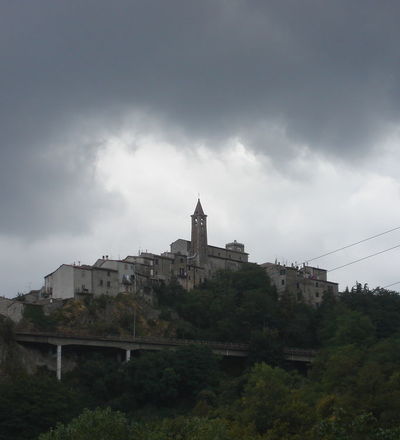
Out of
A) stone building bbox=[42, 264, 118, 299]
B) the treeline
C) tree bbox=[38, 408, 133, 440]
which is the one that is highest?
stone building bbox=[42, 264, 118, 299]

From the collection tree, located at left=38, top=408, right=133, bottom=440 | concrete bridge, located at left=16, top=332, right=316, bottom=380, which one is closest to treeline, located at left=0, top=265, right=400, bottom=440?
tree, located at left=38, top=408, right=133, bottom=440

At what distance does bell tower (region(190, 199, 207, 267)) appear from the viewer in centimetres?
13188

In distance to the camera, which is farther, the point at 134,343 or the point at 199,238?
the point at 199,238

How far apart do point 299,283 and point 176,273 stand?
18.4 metres

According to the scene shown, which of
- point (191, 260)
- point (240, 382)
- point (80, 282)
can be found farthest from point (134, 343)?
point (191, 260)

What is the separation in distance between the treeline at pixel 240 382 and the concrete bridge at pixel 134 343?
1.59 metres

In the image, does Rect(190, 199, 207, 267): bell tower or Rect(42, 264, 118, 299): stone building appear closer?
Rect(42, 264, 118, 299): stone building

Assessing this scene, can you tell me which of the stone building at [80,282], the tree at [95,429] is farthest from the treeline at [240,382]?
the stone building at [80,282]

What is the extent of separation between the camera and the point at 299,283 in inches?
5246

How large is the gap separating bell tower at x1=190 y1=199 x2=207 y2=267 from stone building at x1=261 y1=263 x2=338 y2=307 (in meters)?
9.00

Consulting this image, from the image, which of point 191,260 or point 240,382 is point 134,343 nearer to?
point 240,382

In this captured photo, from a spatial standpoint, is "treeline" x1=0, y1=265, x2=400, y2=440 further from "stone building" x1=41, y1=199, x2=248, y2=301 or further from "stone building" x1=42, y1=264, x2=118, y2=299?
"stone building" x1=42, y1=264, x2=118, y2=299

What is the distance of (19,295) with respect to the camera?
119125 millimetres

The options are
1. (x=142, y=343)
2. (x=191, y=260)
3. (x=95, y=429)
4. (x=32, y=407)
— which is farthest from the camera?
(x=191, y=260)
